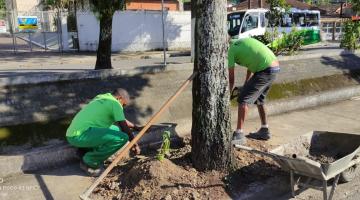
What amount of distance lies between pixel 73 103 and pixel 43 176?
4.78 feet

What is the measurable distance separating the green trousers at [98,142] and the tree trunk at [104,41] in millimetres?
6546

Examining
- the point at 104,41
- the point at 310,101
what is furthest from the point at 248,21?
the point at 310,101

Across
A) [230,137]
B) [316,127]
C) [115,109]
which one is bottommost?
[316,127]

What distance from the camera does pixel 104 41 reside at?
37.2ft

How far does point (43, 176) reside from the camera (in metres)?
4.93

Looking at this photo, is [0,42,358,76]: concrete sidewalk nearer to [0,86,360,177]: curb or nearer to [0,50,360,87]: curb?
[0,50,360,87]: curb

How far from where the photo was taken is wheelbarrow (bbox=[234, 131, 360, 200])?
3.99 meters

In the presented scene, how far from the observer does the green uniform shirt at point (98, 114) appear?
4.86 meters

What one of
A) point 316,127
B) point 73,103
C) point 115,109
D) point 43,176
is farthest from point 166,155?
point 316,127

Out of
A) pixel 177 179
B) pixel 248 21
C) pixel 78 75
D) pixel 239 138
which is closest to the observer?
pixel 177 179

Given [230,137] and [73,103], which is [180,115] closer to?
[73,103]

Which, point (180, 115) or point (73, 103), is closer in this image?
point (73, 103)

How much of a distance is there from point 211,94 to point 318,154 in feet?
5.41

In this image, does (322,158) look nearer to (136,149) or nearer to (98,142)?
(136,149)
